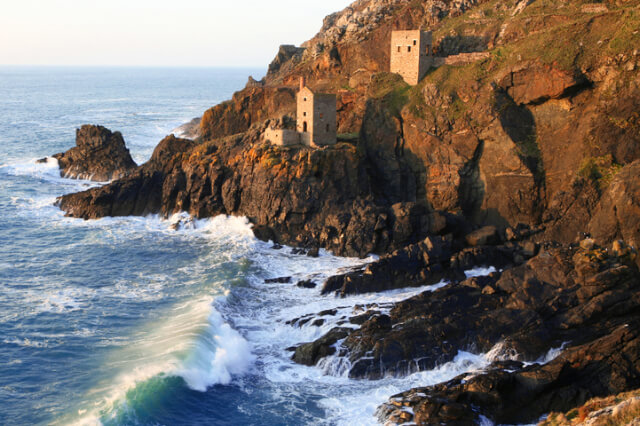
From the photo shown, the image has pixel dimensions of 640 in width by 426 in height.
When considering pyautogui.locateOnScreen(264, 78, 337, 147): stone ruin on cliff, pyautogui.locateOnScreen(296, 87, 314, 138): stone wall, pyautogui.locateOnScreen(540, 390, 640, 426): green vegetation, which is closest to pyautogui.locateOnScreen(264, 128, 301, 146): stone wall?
pyautogui.locateOnScreen(264, 78, 337, 147): stone ruin on cliff

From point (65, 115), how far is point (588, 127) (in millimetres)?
94019

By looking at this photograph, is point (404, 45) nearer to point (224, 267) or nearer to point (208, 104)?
point (224, 267)

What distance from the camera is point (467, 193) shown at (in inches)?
1932

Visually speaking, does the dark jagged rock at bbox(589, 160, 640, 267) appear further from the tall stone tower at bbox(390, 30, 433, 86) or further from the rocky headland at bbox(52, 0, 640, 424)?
the tall stone tower at bbox(390, 30, 433, 86)

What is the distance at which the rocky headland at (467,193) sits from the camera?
28.4 m

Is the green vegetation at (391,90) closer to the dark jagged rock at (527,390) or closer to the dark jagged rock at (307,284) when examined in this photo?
the dark jagged rock at (307,284)

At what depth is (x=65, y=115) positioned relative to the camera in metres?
112

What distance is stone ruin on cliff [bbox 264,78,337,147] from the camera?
50875 mm

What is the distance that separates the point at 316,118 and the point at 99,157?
25663 mm

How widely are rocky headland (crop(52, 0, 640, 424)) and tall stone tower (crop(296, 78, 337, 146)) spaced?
1.62 meters

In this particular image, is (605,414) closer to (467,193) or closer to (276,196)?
(467,193)

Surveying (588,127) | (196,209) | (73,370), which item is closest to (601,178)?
(588,127)

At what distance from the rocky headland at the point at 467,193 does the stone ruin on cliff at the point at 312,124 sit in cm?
135

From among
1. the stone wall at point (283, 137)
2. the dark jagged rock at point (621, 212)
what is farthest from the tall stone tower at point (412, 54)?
the dark jagged rock at point (621, 212)
